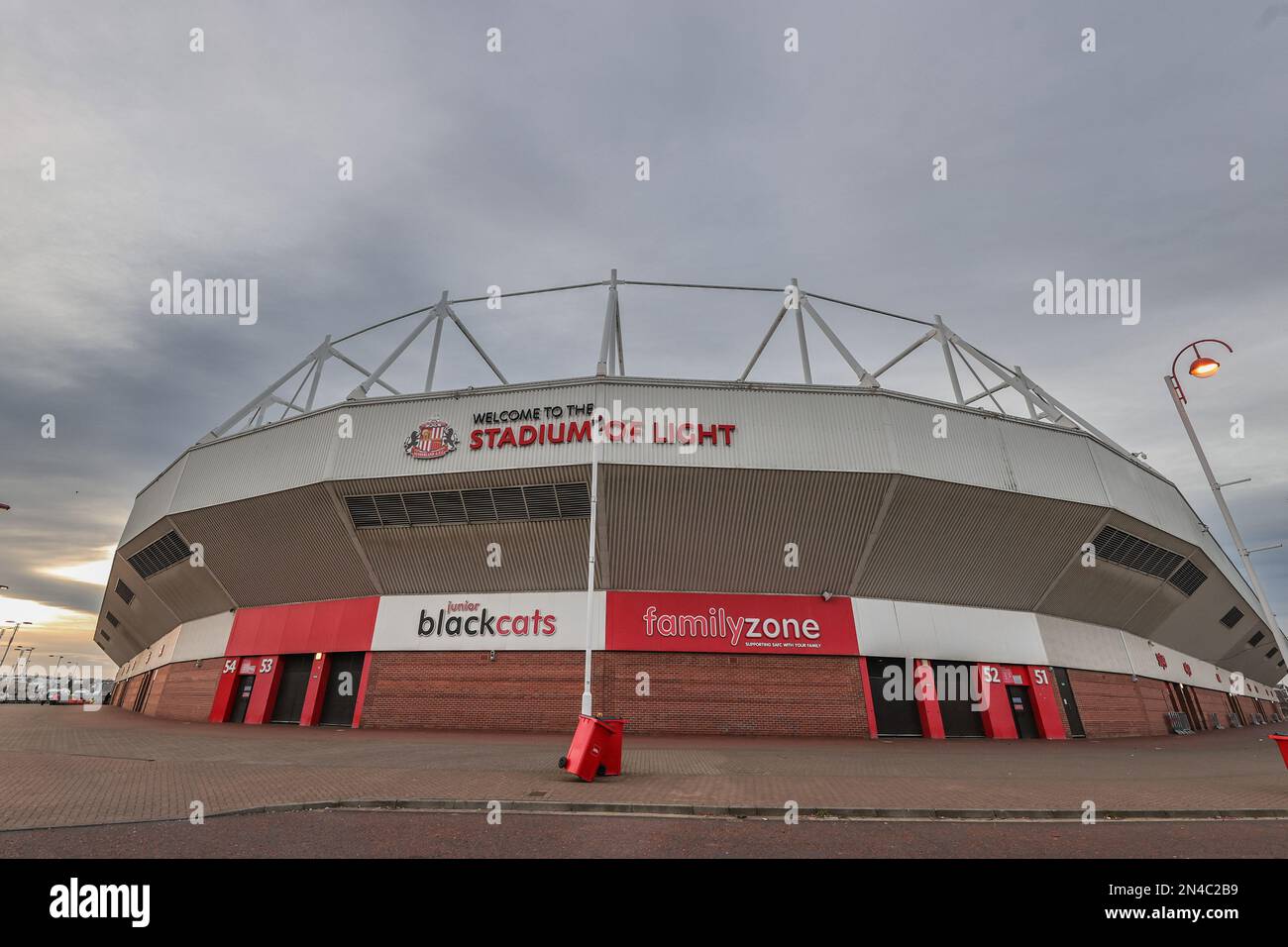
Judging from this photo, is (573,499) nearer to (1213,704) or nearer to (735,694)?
(735,694)

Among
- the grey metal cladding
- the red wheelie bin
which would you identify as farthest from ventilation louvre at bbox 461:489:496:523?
the grey metal cladding

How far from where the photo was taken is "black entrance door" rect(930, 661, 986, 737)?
886 inches

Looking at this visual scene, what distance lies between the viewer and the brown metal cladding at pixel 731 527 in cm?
2102

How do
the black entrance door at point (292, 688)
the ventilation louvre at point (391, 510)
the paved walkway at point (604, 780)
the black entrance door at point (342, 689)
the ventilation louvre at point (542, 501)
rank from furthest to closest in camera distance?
1. the black entrance door at point (292, 688)
2. the black entrance door at point (342, 689)
3. the ventilation louvre at point (391, 510)
4. the ventilation louvre at point (542, 501)
5. the paved walkway at point (604, 780)

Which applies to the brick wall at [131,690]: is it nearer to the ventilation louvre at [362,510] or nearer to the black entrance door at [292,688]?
the black entrance door at [292,688]

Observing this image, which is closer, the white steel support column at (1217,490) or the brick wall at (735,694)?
the white steel support column at (1217,490)

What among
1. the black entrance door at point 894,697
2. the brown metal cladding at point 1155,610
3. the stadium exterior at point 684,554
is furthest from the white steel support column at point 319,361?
the brown metal cladding at point 1155,610

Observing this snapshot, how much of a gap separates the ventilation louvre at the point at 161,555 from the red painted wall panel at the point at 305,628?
14.5 feet

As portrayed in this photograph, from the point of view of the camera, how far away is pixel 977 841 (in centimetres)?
659

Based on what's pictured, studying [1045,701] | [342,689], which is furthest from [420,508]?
[1045,701]

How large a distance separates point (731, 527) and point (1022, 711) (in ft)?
46.4

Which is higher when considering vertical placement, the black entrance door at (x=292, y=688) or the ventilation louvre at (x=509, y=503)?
the ventilation louvre at (x=509, y=503)

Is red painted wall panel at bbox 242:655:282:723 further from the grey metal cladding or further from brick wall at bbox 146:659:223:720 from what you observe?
the grey metal cladding
